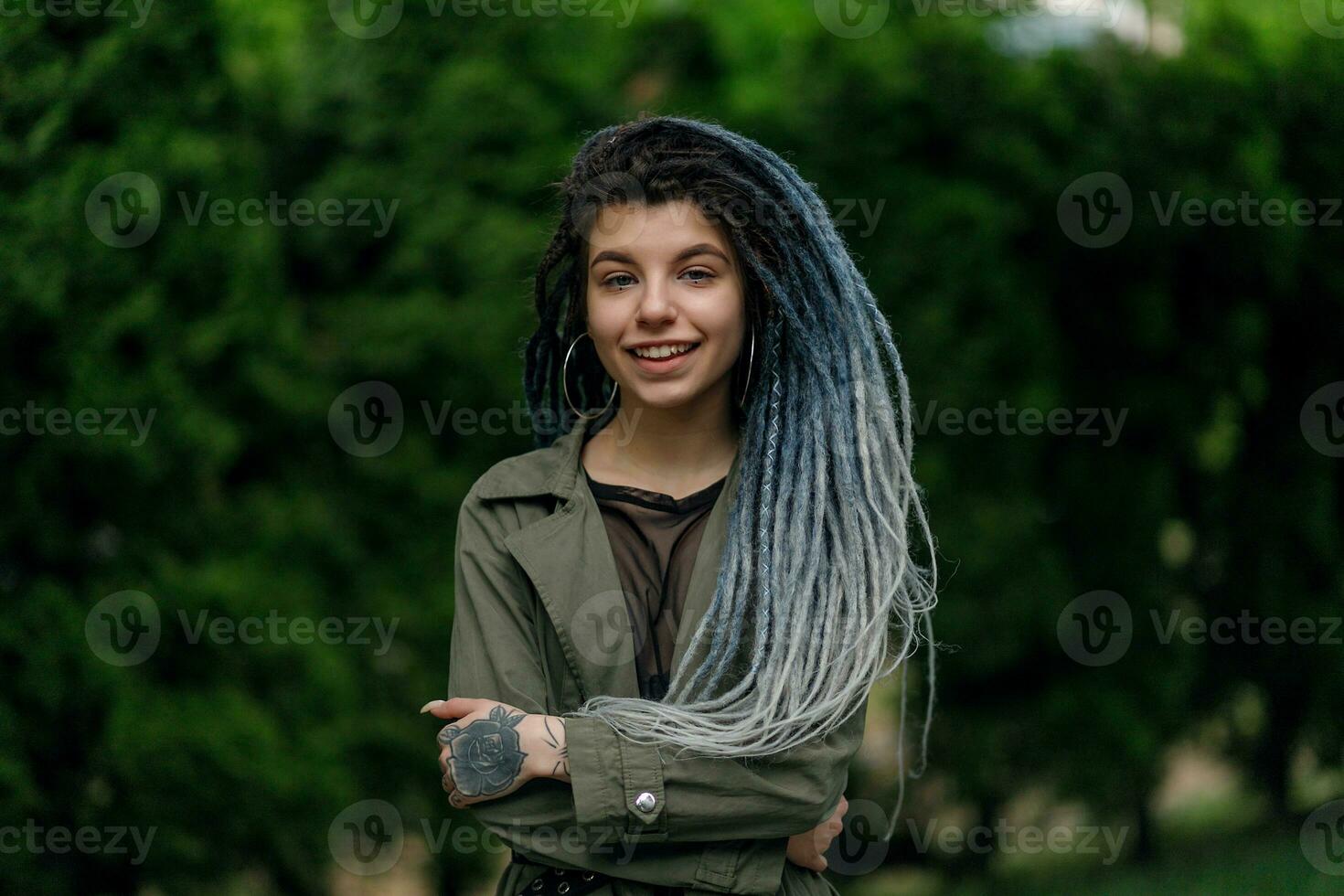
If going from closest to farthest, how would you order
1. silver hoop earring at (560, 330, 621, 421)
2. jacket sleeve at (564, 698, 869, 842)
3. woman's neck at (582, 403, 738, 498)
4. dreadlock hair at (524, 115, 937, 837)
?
jacket sleeve at (564, 698, 869, 842)
dreadlock hair at (524, 115, 937, 837)
woman's neck at (582, 403, 738, 498)
silver hoop earring at (560, 330, 621, 421)

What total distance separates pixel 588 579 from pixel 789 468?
0.41m

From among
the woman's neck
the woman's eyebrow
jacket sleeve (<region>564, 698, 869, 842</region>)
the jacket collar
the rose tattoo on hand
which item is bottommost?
jacket sleeve (<region>564, 698, 869, 842</region>)

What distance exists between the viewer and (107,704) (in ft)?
13.7

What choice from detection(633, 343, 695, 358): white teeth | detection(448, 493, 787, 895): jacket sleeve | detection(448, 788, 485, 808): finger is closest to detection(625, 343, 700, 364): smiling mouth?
detection(633, 343, 695, 358): white teeth

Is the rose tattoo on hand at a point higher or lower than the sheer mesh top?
lower

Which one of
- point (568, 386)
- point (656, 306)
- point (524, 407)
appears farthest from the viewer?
point (524, 407)

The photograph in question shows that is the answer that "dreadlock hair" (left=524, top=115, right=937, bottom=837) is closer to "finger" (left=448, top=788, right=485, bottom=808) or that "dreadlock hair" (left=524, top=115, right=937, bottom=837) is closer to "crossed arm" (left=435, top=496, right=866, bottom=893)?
"crossed arm" (left=435, top=496, right=866, bottom=893)

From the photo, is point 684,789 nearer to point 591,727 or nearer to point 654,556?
point 591,727

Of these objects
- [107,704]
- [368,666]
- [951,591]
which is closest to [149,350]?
[107,704]

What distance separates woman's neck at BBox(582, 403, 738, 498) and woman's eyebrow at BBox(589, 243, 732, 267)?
0.97 feet

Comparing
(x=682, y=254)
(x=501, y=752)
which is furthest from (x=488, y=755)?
(x=682, y=254)

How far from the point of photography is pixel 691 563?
2547 mm

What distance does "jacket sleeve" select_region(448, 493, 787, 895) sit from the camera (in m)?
2.32

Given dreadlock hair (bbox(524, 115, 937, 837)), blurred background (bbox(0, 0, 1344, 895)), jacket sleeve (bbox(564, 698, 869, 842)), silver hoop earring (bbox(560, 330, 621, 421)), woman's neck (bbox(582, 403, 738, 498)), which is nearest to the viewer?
jacket sleeve (bbox(564, 698, 869, 842))
